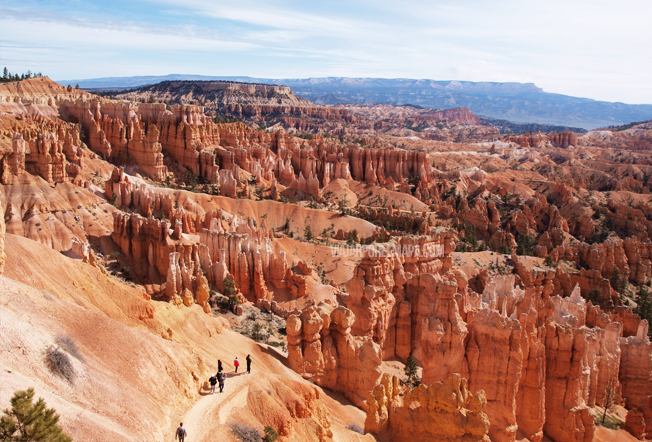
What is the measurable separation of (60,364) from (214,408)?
440cm

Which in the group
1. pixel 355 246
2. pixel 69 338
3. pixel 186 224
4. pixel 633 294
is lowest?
pixel 633 294

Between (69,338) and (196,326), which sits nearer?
(69,338)

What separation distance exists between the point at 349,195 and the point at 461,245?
27.0m

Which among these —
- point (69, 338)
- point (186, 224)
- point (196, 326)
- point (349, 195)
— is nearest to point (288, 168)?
point (349, 195)

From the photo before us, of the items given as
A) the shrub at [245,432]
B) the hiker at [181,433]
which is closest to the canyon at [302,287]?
the shrub at [245,432]

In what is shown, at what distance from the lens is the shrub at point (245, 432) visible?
13656 millimetres

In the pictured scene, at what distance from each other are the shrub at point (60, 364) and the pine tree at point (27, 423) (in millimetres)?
2646

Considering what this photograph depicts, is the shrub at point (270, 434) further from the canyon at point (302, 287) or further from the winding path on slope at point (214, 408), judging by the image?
the winding path on slope at point (214, 408)

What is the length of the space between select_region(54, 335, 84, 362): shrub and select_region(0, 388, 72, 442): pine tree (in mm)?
3562

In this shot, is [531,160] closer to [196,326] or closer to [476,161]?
[476,161]

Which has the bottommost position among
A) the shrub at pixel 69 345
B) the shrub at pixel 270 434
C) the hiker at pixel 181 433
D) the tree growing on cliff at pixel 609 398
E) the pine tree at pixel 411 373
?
the tree growing on cliff at pixel 609 398

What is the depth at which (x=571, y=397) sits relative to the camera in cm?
2219

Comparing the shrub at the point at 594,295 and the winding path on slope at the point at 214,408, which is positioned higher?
the winding path on slope at the point at 214,408

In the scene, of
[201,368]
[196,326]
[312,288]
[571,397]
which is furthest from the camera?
[312,288]
